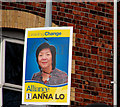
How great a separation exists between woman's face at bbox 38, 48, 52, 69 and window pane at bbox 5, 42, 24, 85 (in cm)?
218

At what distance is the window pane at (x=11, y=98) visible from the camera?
29.1 ft

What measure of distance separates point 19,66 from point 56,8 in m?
1.51

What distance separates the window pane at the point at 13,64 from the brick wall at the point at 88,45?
2.74 feet

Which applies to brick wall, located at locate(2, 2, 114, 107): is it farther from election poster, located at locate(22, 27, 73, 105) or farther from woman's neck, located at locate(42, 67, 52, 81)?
woman's neck, located at locate(42, 67, 52, 81)

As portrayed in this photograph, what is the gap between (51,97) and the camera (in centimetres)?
661

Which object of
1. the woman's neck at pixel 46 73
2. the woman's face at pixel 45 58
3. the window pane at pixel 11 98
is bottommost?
the window pane at pixel 11 98

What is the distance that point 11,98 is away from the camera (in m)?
8.95

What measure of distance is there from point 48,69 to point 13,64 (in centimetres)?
246

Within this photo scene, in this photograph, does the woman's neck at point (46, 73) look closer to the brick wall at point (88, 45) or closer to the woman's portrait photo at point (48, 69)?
the woman's portrait photo at point (48, 69)

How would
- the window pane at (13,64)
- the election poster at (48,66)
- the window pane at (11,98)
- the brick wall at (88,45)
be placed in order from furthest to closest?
the brick wall at (88,45) < the window pane at (13,64) < the window pane at (11,98) < the election poster at (48,66)

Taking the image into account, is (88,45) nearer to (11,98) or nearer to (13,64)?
(13,64)

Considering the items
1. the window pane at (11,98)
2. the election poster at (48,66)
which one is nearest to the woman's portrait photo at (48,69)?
the election poster at (48,66)

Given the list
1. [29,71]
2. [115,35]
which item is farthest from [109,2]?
[29,71]

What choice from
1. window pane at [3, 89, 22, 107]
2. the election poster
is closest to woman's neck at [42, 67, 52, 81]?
the election poster
